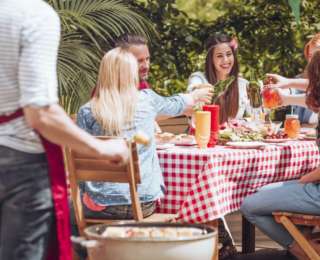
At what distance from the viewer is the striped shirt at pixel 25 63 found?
8.04 feet

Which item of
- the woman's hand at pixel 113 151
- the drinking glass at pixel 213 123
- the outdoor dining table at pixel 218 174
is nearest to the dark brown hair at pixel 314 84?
the outdoor dining table at pixel 218 174

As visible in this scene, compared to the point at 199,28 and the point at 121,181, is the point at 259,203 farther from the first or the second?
the point at 199,28

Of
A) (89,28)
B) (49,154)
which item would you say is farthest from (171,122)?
(49,154)

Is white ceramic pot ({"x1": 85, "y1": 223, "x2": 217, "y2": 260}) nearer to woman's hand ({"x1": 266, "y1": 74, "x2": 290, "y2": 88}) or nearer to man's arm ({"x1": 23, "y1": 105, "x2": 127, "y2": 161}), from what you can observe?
man's arm ({"x1": 23, "y1": 105, "x2": 127, "y2": 161})

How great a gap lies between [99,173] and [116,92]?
1.33ft

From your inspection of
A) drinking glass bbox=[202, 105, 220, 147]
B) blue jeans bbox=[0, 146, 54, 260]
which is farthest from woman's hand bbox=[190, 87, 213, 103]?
blue jeans bbox=[0, 146, 54, 260]

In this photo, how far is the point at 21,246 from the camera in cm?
256

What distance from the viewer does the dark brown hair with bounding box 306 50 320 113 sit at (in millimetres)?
4207

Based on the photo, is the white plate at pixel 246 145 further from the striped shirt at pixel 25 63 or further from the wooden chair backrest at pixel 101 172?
the striped shirt at pixel 25 63

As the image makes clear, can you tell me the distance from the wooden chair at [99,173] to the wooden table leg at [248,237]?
1.38 metres

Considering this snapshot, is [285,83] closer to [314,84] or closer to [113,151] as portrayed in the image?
[314,84]

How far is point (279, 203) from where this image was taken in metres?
4.21

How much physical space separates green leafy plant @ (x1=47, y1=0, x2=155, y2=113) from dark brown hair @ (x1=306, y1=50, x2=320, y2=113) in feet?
7.81

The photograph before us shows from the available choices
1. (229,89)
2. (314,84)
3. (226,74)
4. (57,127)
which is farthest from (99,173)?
(226,74)
